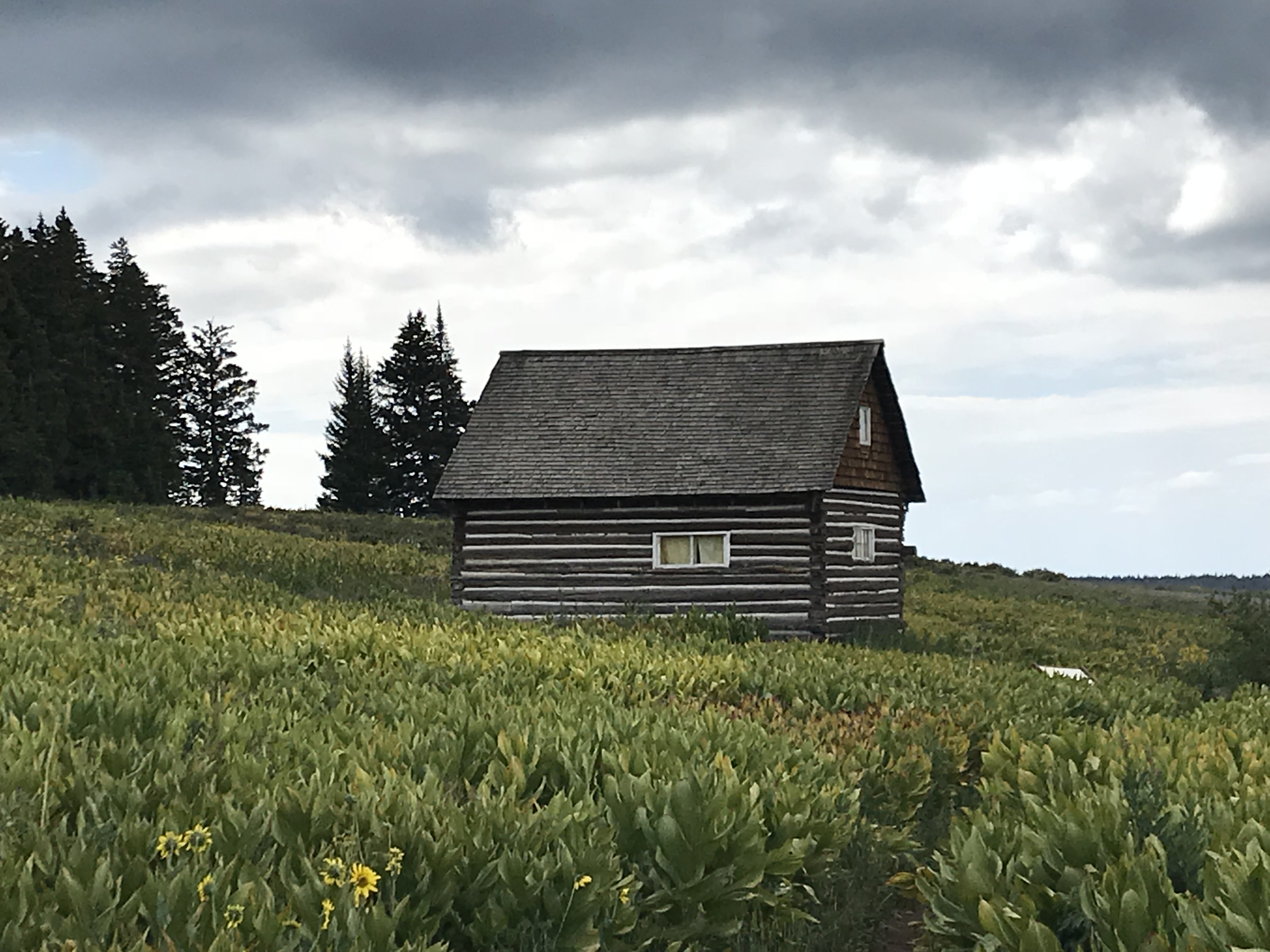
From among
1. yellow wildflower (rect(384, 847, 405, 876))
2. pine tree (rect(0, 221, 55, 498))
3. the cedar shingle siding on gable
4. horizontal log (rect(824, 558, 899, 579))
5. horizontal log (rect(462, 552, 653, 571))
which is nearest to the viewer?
yellow wildflower (rect(384, 847, 405, 876))

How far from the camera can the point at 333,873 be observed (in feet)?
20.7

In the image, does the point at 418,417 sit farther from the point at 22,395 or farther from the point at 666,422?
the point at 666,422

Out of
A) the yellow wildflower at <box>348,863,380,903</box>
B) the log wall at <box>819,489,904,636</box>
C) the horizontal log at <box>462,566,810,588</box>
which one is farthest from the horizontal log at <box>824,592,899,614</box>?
the yellow wildflower at <box>348,863,380,903</box>

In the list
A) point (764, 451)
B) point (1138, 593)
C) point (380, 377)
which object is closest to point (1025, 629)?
point (764, 451)

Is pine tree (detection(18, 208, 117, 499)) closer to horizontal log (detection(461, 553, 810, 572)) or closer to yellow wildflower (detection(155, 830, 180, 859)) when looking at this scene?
horizontal log (detection(461, 553, 810, 572))

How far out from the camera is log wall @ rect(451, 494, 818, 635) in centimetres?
2862

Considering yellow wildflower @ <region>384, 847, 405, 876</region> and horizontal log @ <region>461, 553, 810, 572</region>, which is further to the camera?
horizontal log @ <region>461, 553, 810, 572</region>

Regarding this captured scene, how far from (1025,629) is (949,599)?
6.70m

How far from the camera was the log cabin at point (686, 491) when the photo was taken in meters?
28.7

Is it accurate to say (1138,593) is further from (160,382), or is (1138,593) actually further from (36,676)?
(36,676)

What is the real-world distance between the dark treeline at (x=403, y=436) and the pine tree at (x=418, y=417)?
0.04m

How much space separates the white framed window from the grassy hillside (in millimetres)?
11404

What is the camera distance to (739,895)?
7.79 m

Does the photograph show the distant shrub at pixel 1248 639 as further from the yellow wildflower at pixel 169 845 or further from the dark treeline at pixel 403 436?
the dark treeline at pixel 403 436
